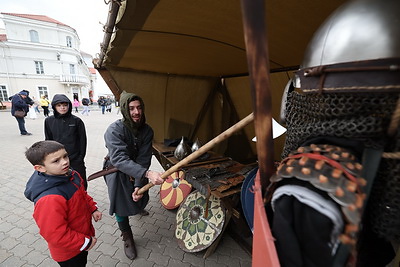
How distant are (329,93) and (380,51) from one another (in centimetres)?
20

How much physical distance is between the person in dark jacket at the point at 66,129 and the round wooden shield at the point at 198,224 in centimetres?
173

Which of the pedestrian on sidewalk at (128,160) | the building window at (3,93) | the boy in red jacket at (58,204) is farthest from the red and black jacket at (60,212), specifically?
the building window at (3,93)

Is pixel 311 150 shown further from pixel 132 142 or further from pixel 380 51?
pixel 132 142

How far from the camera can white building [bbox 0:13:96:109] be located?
81.9 ft

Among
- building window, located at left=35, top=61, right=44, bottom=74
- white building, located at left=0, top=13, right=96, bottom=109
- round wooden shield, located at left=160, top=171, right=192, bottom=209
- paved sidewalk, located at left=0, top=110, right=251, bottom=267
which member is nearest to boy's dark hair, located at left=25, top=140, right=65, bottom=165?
paved sidewalk, located at left=0, top=110, right=251, bottom=267

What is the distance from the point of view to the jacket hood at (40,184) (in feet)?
4.55

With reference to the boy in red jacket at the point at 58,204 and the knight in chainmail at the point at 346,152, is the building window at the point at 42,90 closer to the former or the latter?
the boy in red jacket at the point at 58,204

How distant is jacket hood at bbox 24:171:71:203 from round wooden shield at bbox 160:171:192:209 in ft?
6.35

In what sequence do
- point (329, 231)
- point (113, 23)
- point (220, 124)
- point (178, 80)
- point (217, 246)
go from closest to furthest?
1. point (329, 231)
2. point (113, 23)
3. point (217, 246)
4. point (178, 80)
5. point (220, 124)

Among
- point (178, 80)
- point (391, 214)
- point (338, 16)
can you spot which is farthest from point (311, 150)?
point (178, 80)

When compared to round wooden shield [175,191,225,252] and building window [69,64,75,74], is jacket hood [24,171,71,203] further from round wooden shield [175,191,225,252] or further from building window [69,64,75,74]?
building window [69,64,75,74]

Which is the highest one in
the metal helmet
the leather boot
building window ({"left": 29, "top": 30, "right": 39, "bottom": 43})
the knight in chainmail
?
building window ({"left": 29, "top": 30, "right": 39, "bottom": 43})

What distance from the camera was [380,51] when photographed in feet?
2.29

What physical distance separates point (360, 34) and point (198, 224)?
8.30 ft
